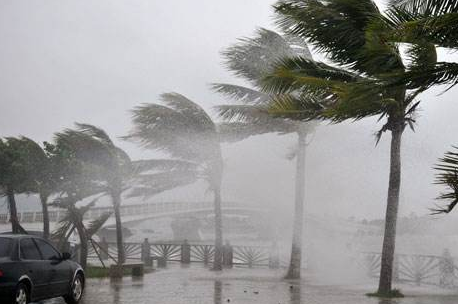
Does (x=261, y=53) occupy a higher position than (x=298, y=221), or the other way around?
(x=261, y=53)

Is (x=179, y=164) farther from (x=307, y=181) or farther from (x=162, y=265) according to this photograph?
(x=307, y=181)

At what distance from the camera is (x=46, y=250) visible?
12.1 meters

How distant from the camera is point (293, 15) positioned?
44.3ft

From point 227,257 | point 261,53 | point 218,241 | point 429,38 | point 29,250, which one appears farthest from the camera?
point 227,257

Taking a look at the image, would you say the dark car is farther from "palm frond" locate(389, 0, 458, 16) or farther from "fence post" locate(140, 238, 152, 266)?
"fence post" locate(140, 238, 152, 266)

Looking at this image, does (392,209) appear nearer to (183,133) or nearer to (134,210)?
(183,133)

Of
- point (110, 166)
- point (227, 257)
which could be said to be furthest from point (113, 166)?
point (227, 257)

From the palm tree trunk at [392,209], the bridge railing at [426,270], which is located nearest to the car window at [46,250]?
the palm tree trunk at [392,209]

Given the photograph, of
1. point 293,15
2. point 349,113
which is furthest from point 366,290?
point 293,15

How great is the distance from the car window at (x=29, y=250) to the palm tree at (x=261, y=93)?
980 cm

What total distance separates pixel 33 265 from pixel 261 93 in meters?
12.5

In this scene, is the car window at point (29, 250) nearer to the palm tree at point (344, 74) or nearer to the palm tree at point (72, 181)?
the palm tree at point (344, 74)

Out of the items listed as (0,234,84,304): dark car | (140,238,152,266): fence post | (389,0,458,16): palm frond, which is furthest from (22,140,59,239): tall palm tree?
(389,0,458,16): palm frond

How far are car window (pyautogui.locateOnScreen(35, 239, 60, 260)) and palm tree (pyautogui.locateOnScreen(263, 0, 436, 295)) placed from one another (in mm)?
5767
